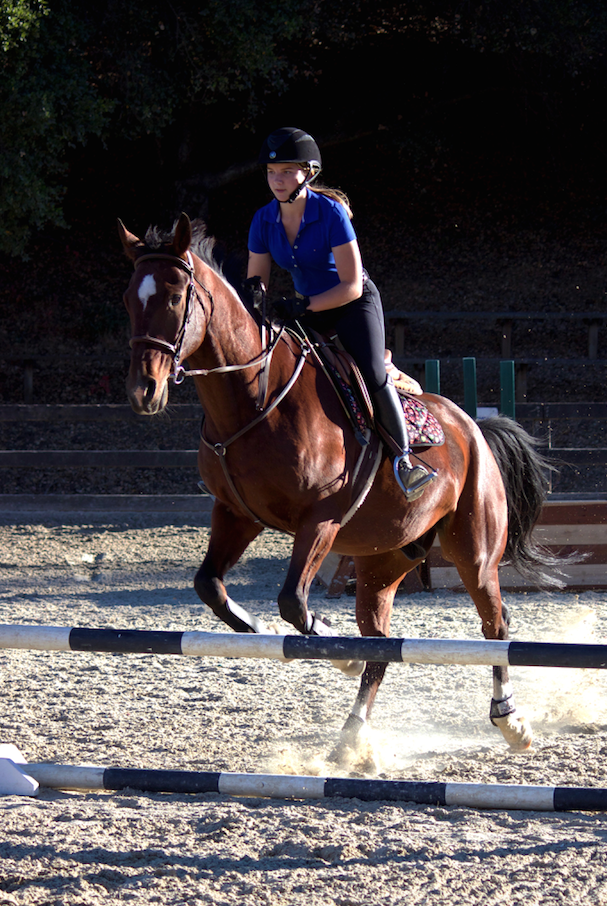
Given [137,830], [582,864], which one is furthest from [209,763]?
[582,864]

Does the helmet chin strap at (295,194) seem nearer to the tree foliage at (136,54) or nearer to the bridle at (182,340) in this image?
the bridle at (182,340)

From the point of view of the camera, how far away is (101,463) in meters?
10.3

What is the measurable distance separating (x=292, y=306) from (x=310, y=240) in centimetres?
29

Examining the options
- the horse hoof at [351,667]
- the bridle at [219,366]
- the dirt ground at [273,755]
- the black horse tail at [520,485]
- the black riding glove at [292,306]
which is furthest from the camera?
the black horse tail at [520,485]

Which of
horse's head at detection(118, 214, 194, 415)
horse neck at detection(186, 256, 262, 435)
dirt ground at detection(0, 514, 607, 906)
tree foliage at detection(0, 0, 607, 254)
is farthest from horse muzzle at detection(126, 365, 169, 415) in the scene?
tree foliage at detection(0, 0, 607, 254)

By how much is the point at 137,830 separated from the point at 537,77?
17452 millimetres

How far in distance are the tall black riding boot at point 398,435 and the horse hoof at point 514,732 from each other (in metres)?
1.11

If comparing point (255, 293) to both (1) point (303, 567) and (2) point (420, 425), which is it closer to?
(2) point (420, 425)

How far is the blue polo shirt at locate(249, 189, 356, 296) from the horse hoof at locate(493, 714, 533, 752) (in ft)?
6.84

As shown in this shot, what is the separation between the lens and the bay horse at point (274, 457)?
127 inches

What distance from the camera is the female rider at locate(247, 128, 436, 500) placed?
3.68m

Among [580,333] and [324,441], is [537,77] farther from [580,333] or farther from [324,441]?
[324,441]

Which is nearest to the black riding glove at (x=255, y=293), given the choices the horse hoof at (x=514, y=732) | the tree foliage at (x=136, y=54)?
the horse hoof at (x=514, y=732)

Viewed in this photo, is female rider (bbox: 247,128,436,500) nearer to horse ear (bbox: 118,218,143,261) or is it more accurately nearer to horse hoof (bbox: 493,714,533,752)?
horse ear (bbox: 118,218,143,261)
